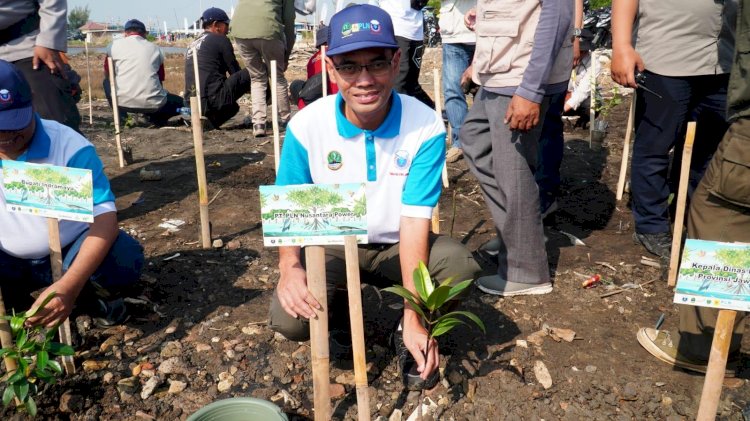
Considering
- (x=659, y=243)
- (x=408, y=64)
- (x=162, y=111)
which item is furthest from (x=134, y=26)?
(x=659, y=243)

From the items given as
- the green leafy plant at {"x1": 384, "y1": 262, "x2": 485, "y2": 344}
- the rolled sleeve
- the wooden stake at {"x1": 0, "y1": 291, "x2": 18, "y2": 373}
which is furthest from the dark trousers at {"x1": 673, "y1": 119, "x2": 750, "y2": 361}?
the rolled sleeve

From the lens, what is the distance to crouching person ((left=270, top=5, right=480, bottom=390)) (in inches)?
80.0

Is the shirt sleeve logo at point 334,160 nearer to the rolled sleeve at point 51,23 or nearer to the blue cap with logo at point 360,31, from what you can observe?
the blue cap with logo at point 360,31

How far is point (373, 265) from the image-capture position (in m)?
2.47

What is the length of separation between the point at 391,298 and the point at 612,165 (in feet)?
10.5

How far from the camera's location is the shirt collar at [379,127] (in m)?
2.19

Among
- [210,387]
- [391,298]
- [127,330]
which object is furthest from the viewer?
[391,298]

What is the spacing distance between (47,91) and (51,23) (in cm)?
40

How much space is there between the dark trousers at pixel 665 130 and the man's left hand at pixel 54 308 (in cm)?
300

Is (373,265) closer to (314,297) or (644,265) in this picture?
(314,297)

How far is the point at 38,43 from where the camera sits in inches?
134

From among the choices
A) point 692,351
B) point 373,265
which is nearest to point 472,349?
point 373,265

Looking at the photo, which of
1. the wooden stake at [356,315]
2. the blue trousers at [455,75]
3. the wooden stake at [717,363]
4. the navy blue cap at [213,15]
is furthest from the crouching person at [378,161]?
the navy blue cap at [213,15]

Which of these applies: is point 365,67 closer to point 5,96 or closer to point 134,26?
point 5,96
